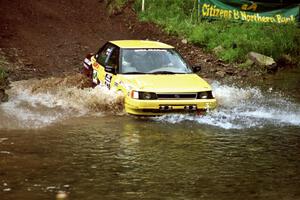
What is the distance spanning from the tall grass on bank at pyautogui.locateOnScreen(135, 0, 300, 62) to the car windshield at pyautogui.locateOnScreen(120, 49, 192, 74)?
751 cm

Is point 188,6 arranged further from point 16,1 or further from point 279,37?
point 16,1

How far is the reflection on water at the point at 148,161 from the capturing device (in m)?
7.09

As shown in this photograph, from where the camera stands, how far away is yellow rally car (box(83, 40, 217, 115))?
1111cm

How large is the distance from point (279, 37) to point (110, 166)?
1490cm

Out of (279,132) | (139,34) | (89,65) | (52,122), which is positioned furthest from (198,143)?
(139,34)

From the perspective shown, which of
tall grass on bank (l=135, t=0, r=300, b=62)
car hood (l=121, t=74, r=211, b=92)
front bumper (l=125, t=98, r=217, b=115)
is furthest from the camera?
tall grass on bank (l=135, t=0, r=300, b=62)

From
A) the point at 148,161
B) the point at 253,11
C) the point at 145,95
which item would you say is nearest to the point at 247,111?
the point at 145,95

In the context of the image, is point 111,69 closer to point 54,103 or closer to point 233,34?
point 54,103

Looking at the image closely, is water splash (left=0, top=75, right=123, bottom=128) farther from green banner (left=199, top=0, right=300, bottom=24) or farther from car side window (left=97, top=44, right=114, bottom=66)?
green banner (left=199, top=0, right=300, bottom=24)

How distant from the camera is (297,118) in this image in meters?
12.1

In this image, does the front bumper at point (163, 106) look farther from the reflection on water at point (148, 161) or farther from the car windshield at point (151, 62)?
the car windshield at point (151, 62)

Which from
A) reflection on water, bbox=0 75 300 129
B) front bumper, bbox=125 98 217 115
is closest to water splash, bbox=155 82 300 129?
reflection on water, bbox=0 75 300 129

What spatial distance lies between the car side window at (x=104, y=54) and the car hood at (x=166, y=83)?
1.36 m

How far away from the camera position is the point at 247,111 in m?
12.7
